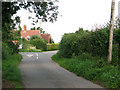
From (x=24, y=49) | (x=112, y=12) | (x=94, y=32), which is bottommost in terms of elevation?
(x=24, y=49)

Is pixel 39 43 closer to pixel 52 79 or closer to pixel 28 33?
pixel 28 33

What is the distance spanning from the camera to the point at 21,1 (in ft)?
35.2

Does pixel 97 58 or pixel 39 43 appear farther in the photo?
pixel 39 43

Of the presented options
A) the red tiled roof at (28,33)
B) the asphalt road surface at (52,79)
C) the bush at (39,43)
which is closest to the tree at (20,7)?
the asphalt road surface at (52,79)

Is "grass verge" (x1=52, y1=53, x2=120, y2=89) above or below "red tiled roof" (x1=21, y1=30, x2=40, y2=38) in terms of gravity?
below

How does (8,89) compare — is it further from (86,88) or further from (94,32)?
(94,32)

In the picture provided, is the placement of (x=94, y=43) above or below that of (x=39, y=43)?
above

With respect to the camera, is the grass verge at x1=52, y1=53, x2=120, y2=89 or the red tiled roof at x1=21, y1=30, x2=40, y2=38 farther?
the red tiled roof at x1=21, y1=30, x2=40, y2=38

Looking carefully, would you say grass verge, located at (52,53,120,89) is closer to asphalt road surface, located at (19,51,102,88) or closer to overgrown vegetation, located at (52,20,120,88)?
overgrown vegetation, located at (52,20,120,88)

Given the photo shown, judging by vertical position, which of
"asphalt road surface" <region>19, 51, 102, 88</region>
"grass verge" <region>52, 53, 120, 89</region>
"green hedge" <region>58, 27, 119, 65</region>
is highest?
"green hedge" <region>58, 27, 119, 65</region>

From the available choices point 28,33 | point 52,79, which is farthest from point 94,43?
point 28,33

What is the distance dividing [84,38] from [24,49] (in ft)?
124

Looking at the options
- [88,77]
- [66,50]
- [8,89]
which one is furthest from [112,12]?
[66,50]

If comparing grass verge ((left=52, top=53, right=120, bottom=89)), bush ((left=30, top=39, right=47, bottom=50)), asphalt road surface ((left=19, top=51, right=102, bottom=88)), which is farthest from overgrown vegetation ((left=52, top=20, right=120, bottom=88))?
bush ((left=30, top=39, right=47, bottom=50))
